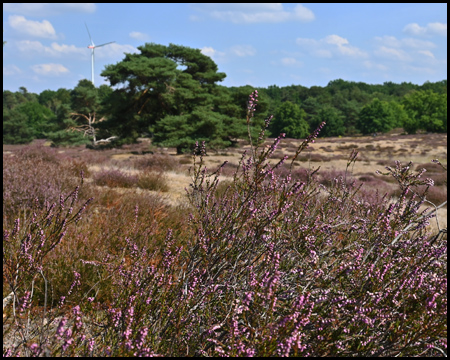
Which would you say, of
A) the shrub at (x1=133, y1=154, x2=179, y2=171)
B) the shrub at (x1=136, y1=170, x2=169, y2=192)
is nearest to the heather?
the shrub at (x1=136, y1=170, x2=169, y2=192)

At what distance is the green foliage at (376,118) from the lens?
66.9 metres

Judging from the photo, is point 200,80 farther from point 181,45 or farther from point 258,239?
point 258,239

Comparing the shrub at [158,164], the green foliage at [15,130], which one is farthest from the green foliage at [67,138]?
the shrub at [158,164]

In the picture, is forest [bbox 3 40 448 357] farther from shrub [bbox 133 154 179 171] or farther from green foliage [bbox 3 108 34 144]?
green foliage [bbox 3 108 34 144]

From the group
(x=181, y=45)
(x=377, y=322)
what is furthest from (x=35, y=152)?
(x=181, y=45)

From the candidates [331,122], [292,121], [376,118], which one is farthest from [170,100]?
[376,118]

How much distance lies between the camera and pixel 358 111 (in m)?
72.6

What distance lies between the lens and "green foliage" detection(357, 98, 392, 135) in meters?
66.9

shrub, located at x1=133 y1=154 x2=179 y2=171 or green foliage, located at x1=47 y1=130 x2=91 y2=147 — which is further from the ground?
green foliage, located at x1=47 y1=130 x2=91 y2=147

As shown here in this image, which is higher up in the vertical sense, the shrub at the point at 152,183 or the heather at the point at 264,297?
the heather at the point at 264,297

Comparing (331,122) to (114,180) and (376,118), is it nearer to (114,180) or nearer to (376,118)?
(376,118)

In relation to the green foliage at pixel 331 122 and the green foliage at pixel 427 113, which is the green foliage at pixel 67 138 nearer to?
the green foliage at pixel 331 122

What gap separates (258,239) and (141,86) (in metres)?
25.5

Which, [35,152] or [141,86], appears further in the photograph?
[141,86]
